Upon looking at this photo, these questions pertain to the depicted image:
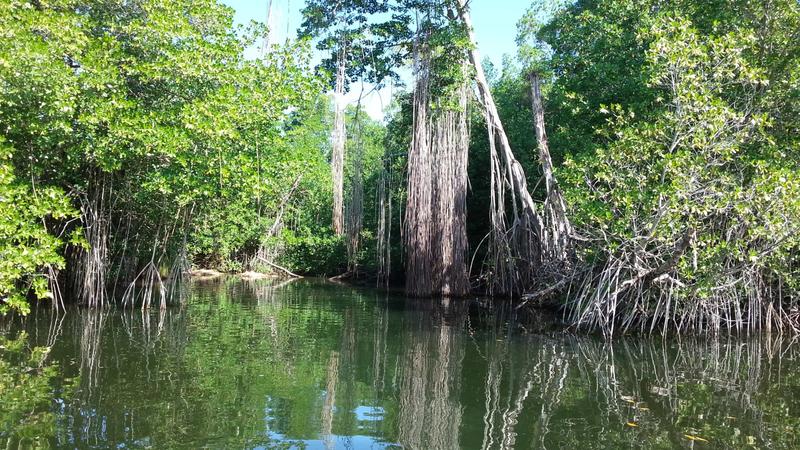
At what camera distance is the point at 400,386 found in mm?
6281

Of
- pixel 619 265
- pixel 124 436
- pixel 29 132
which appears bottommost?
pixel 124 436

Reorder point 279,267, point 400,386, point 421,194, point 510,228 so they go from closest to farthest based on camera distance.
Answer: point 400,386, point 510,228, point 421,194, point 279,267

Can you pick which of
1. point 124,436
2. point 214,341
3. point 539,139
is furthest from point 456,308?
point 124,436

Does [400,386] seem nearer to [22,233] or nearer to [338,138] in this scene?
A: [22,233]

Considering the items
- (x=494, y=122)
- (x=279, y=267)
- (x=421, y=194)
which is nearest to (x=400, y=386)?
(x=421, y=194)

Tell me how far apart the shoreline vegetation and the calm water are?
1149 mm

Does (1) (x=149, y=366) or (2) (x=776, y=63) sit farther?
(2) (x=776, y=63)

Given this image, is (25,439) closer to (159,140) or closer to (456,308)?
(159,140)

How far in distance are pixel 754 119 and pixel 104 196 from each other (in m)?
10.5

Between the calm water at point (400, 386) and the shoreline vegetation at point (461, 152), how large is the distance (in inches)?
45.2

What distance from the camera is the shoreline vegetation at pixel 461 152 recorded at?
8.71 metres

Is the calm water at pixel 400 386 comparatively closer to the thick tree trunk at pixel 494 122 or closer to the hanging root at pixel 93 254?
the hanging root at pixel 93 254

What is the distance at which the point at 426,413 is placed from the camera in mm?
5332

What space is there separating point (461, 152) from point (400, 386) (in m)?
9.12
